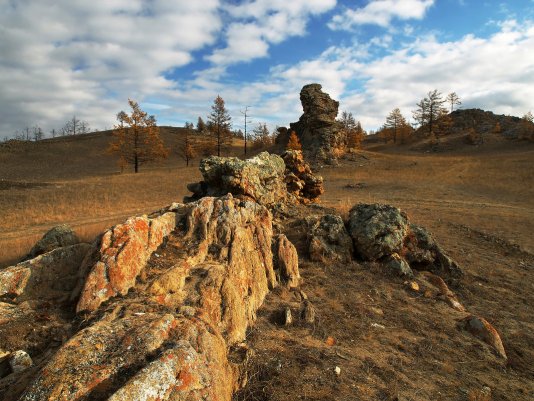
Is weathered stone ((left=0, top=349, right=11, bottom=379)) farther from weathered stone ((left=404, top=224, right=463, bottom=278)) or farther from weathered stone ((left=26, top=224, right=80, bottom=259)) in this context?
weathered stone ((left=404, top=224, right=463, bottom=278))

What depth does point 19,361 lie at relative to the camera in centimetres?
402

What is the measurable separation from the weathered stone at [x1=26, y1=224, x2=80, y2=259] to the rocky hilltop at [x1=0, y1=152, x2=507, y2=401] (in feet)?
0.13

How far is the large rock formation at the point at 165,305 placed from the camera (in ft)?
10.6

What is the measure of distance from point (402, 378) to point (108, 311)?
4.85 meters

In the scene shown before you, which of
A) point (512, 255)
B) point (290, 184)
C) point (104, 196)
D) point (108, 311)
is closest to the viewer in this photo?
point (108, 311)

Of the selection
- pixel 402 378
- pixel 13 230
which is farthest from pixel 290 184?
pixel 13 230

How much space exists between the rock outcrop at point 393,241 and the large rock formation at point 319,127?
38146 mm

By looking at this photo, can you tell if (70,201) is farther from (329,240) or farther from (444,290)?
(444,290)

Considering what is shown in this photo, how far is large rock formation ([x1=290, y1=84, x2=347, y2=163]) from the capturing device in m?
50.8

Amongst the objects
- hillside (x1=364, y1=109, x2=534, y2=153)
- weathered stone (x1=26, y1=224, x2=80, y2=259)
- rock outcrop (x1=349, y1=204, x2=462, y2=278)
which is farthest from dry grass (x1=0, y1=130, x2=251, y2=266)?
hillside (x1=364, y1=109, x2=534, y2=153)

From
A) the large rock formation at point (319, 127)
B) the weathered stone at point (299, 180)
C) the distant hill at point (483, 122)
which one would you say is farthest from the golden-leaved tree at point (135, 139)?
the distant hill at point (483, 122)

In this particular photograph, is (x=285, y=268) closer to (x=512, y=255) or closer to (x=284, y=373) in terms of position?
Result: (x=284, y=373)

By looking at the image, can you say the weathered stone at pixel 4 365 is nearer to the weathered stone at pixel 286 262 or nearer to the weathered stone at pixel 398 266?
the weathered stone at pixel 286 262

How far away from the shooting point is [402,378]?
18.0ft
